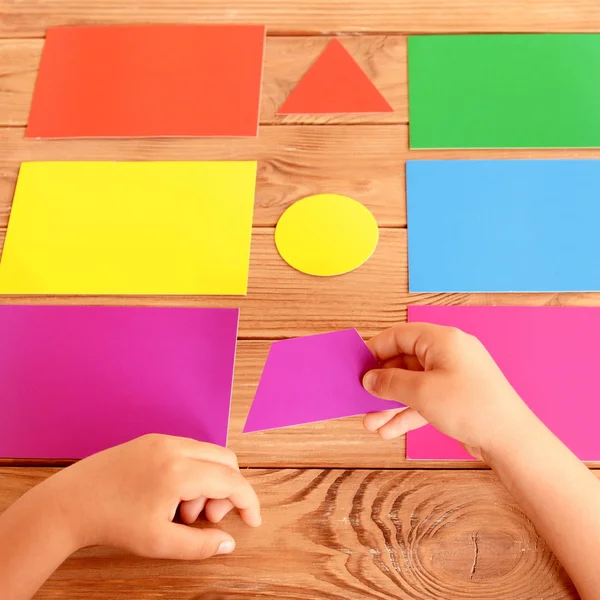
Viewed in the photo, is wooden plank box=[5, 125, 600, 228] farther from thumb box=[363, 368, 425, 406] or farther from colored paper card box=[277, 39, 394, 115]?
thumb box=[363, 368, 425, 406]

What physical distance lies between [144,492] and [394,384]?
263 mm

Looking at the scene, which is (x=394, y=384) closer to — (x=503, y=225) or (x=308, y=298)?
(x=308, y=298)

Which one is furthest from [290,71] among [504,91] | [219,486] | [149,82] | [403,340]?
[219,486]

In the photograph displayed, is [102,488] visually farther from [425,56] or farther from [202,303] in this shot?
[425,56]

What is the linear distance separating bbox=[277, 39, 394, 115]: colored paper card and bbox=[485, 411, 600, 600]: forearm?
20.9 inches

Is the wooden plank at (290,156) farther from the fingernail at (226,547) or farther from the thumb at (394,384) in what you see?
the fingernail at (226,547)

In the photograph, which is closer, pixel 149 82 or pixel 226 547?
pixel 226 547

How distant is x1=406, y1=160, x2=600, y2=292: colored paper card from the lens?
0.73 metres

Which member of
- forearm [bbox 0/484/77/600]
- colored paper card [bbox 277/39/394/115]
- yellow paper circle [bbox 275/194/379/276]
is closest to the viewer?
forearm [bbox 0/484/77/600]

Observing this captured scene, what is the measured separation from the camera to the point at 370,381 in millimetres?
603

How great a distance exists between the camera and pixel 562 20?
2.96 ft

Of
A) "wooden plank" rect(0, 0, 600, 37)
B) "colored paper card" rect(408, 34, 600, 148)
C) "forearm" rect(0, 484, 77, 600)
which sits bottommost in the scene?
"forearm" rect(0, 484, 77, 600)

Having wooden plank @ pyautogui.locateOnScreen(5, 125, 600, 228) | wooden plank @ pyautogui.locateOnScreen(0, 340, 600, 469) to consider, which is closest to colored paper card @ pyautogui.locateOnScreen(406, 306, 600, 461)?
wooden plank @ pyautogui.locateOnScreen(0, 340, 600, 469)

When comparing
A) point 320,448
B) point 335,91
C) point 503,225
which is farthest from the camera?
point 335,91
